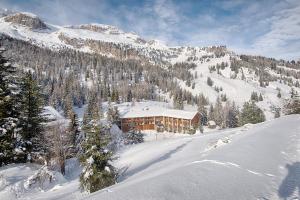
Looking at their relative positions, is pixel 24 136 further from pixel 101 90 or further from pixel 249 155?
pixel 101 90

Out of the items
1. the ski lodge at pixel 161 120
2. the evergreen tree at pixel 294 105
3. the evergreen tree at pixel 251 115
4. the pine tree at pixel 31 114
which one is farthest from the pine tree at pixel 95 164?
the ski lodge at pixel 161 120

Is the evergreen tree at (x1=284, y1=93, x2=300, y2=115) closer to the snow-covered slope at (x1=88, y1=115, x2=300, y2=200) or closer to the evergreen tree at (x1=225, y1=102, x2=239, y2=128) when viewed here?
the evergreen tree at (x1=225, y1=102, x2=239, y2=128)

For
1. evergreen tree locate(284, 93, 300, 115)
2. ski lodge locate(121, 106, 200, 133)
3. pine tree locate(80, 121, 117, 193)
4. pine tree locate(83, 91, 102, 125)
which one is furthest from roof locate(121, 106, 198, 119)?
pine tree locate(80, 121, 117, 193)

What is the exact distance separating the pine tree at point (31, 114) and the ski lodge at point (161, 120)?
88659 mm

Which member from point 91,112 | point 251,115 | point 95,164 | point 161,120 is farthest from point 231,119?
point 95,164

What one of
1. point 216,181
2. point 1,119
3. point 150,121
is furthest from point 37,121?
point 150,121

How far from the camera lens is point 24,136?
28625mm

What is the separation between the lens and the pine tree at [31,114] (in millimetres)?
28719

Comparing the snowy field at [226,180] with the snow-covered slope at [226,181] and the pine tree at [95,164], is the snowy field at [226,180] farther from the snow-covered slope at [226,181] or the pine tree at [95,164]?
the pine tree at [95,164]

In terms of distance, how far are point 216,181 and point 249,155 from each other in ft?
22.2

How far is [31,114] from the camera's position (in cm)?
2945

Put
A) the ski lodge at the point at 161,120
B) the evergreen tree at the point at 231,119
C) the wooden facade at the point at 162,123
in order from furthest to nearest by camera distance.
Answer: the wooden facade at the point at 162,123 → the ski lodge at the point at 161,120 → the evergreen tree at the point at 231,119

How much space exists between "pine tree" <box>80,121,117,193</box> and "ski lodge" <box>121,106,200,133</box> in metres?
95.8

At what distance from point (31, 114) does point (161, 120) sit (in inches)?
3807
